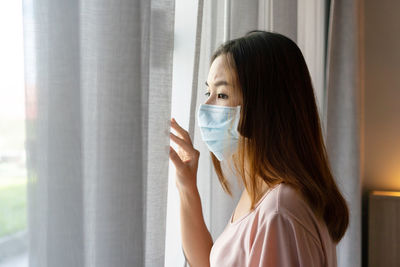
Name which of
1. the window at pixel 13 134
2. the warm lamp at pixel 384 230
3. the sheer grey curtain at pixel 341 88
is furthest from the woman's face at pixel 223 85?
the warm lamp at pixel 384 230

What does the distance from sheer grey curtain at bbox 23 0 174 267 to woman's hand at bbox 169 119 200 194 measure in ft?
0.90

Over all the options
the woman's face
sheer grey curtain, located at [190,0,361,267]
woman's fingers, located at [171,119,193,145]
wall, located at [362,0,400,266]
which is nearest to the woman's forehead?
the woman's face

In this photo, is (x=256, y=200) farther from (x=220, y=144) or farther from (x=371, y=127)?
(x=371, y=127)

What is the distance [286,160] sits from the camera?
90 centimetres

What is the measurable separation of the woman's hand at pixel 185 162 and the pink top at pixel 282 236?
21cm

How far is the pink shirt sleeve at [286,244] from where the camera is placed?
0.79 m

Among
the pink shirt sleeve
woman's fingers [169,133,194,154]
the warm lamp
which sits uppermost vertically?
woman's fingers [169,133,194,154]

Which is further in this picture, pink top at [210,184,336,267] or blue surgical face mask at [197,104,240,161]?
blue surgical face mask at [197,104,240,161]

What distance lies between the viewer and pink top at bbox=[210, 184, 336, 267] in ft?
2.62

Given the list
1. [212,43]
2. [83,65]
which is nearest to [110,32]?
[83,65]

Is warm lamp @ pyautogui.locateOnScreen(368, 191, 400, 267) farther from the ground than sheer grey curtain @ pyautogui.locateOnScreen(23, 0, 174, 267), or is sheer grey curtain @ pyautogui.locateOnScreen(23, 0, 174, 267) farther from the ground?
sheer grey curtain @ pyautogui.locateOnScreen(23, 0, 174, 267)

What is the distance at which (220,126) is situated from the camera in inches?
38.8

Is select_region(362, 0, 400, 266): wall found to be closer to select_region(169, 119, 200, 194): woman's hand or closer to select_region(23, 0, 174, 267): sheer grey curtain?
select_region(169, 119, 200, 194): woman's hand

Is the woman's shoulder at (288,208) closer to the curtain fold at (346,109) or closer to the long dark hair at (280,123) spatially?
the long dark hair at (280,123)
